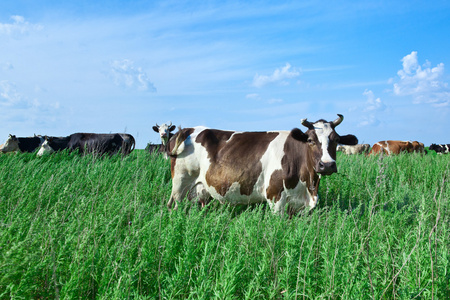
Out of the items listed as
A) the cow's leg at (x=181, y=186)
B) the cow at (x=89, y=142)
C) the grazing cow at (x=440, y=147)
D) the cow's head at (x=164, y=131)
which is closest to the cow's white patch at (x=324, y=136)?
the cow's leg at (x=181, y=186)

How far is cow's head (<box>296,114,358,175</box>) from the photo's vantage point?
5.23 m

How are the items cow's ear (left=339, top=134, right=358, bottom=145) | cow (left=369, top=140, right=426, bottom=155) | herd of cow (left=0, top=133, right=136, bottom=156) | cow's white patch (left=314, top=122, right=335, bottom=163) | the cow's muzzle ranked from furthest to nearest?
cow (left=369, top=140, right=426, bottom=155) < herd of cow (left=0, top=133, right=136, bottom=156) < cow's ear (left=339, top=134, right=358, bottom=145) < cow's white patch (left=314, top=122, right=335, bottom=163) < the cow's muzzle

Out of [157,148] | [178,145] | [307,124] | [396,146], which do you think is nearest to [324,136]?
[307,124]

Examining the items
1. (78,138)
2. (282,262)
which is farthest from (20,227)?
(78,138)

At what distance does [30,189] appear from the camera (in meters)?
6.34

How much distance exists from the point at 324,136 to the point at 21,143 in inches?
818

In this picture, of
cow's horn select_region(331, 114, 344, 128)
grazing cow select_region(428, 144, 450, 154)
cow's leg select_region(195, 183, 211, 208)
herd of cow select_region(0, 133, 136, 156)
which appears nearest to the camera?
cow's horn select_region(331, 114, 344, 128)

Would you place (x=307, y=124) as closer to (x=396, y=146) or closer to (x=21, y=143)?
(x=396, y=146)

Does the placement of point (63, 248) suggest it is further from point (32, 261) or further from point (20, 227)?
point (20, 227)

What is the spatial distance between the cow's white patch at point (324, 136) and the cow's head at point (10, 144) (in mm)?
20360

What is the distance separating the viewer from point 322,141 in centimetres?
549

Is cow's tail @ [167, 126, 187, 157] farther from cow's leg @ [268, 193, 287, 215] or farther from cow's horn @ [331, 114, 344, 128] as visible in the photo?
cow's horn @ [331, 114, 344, 128]

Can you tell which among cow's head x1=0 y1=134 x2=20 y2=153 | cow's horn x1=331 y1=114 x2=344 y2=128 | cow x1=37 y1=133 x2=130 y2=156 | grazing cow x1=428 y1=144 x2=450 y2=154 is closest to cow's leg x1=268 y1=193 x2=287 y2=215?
cow's horn x1=331 y1=114 x2=344 y2=128

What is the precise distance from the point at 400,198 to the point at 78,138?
16601 millimetres
